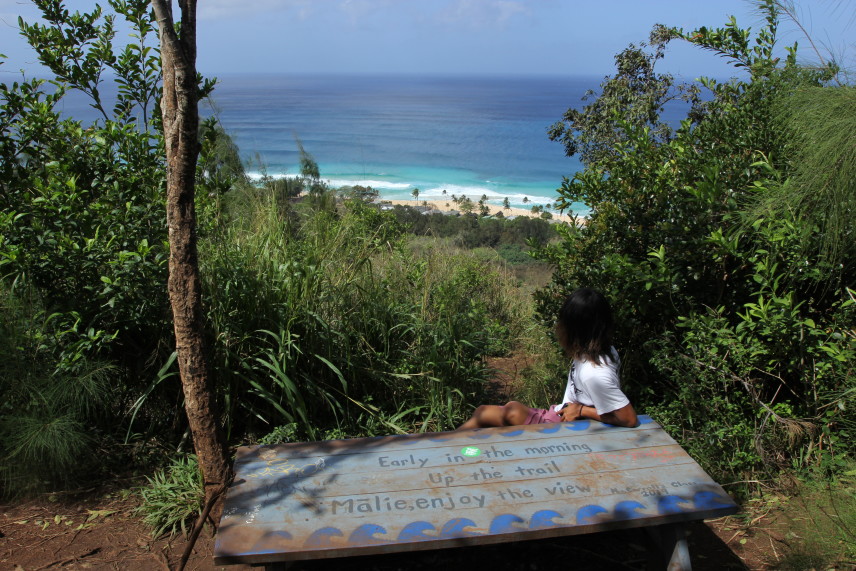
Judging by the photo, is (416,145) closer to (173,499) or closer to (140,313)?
(140,313)

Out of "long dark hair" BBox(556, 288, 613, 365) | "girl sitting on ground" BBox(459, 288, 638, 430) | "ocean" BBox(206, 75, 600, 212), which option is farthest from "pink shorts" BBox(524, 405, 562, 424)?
"ocean" BBox(206, 75, 600, 212)

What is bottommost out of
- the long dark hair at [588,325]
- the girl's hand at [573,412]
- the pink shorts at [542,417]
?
the pink shorts at [542,417]

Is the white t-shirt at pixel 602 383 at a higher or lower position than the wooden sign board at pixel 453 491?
higher

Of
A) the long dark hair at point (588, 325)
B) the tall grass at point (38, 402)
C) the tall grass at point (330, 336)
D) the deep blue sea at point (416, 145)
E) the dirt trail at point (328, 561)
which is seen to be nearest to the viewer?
the dirt trail at point (328, 561)

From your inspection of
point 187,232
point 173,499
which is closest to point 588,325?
point 187,232

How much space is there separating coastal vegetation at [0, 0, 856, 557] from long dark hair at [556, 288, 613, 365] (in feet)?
1.83

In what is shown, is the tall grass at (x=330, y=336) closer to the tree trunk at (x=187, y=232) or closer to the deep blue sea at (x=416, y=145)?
the tree trunk at (x=187, y=232)

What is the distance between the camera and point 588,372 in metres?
2.79

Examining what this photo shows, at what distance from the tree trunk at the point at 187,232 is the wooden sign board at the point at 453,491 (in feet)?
0.98

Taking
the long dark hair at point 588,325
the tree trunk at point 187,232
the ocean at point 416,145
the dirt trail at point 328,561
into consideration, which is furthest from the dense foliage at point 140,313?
the ocean at point 416,145

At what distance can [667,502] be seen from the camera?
7.24 ft

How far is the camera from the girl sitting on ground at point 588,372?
2.76 m

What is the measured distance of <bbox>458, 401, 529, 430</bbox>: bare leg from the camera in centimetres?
299

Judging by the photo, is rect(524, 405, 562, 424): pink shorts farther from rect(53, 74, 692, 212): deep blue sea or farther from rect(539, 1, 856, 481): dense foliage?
rect(53, 74, 692, 212): deep blue sea
